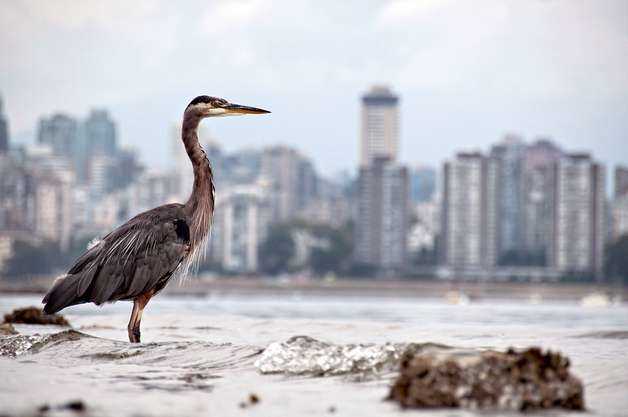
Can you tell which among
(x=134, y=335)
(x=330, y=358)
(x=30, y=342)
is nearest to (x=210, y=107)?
(x=134, y=335)

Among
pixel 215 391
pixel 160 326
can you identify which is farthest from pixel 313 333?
pixel 215 391

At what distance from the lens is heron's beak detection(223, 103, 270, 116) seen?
1349 centimetres

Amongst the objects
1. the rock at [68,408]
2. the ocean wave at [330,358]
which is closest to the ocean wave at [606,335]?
the ocean wave at [330,358]

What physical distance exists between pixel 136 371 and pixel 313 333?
700cm

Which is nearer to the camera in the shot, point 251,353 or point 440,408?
point 440,408

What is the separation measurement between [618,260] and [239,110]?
7014 inches

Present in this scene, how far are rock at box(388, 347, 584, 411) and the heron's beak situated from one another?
16.6 ft

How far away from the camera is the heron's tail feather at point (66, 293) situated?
1320 cm

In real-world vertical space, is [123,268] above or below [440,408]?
above

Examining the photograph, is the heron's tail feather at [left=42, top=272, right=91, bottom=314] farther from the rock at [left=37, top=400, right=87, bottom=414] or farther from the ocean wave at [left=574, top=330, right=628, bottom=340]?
the ocean wave at [left=574, top=330, right=628, bottom=340]

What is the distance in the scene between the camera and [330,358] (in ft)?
35.3

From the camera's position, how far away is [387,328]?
20703 millimetres

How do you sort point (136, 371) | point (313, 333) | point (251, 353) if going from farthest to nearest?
1. point (313, 333)
2. point (251, 353)
3. point (136, 371)

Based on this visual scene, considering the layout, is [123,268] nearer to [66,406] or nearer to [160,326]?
[66,406]
